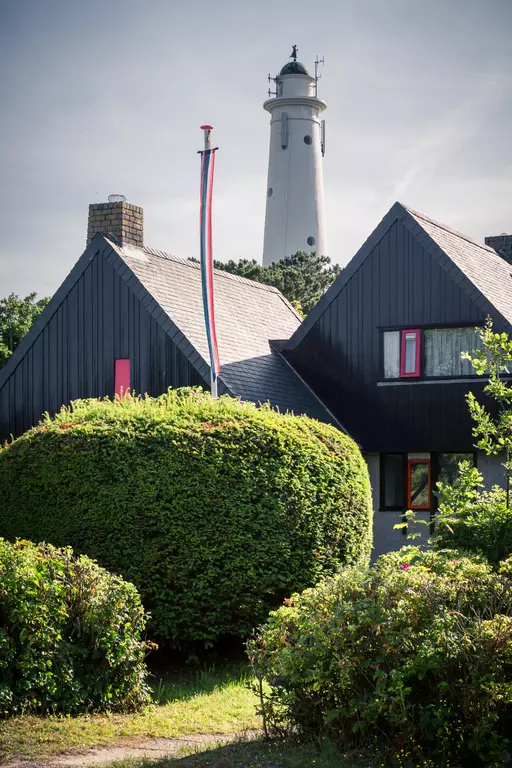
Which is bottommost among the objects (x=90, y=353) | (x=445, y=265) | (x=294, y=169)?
(x=90, y=353)

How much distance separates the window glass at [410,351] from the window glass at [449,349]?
0.26 m

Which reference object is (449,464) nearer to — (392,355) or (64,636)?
(392,355)

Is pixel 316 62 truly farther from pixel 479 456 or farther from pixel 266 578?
pixel 266 578

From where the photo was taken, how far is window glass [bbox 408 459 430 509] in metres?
21.9

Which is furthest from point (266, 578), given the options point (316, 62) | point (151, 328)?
point (316, 62)

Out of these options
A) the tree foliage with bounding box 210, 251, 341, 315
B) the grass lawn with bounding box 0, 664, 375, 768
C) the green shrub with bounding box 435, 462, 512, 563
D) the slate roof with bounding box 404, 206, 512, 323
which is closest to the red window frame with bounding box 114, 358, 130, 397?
the slate roof with bounding box 404, 206, 512, 323

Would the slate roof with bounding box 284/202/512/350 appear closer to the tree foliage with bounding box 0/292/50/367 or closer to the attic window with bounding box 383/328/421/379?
the attic window with bounding box 383/328/421/379

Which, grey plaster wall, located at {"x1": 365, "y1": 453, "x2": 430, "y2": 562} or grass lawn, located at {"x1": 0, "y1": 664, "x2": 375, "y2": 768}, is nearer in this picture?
grass lawn, located at {"x1": 0, "y1": 664, "x2": 375, "y2": 768}

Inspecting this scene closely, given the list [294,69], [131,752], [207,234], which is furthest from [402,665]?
[294,69]

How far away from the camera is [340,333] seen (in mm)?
22781

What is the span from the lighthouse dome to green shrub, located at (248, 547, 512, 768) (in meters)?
56.3

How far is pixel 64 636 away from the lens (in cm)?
913

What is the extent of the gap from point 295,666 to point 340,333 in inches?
615

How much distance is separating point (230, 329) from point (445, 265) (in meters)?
5.01
